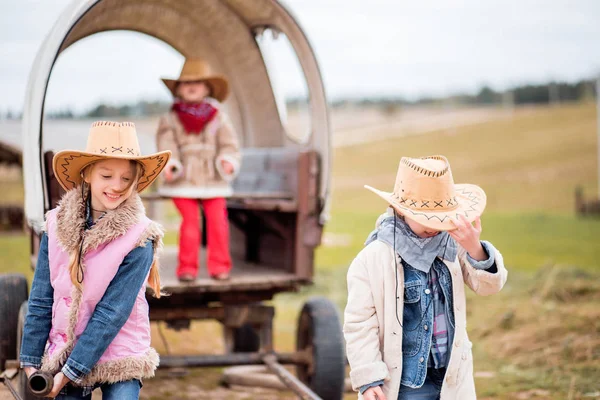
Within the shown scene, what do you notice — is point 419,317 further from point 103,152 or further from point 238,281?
point 238,281

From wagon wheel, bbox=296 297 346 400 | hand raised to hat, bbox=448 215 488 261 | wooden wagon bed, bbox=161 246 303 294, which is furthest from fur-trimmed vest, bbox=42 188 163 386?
wagon wheel, bbox=296 297 346 400

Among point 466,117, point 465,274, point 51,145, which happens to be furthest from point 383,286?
point 466,117

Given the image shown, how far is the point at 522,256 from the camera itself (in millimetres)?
15141

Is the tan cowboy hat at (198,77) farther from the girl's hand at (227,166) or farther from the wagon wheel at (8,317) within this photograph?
the wagon wheel at (8,317)

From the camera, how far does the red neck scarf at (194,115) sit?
18.7 ft

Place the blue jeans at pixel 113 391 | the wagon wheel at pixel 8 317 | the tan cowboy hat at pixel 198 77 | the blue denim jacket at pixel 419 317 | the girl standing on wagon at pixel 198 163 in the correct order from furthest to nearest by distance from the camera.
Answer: the tan cowboy hat at pixel 198 77
the girl standing on wagon at pixel 198 163
the wagon wheel at pixel 8 317
the blue denim jacket at pixel 419 317
the blue jeans at pixel 113 391

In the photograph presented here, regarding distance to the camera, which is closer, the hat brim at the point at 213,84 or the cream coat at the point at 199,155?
the cream coat at the point at 199,155

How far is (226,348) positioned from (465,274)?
4.66m

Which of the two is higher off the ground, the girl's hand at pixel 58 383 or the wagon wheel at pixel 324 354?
the girl's hand at pixel 58 383

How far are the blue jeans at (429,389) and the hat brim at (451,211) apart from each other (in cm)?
62

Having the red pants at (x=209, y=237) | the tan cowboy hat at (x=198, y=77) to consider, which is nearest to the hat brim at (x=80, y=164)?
the red pants at (x=209, y=237)

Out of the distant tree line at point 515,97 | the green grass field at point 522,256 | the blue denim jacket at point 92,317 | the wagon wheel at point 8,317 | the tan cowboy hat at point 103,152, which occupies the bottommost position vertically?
the green grass field at point 522,256

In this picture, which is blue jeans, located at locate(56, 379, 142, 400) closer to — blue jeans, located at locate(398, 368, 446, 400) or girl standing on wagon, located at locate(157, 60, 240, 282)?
blue jeans, located at locate(398, 368, 446, 400)

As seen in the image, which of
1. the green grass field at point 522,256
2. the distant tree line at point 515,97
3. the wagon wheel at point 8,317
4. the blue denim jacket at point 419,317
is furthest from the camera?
the distant tree line at point 515,97
